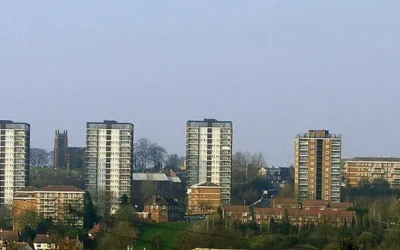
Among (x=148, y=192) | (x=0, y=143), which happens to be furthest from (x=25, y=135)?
(x=148, y=192)

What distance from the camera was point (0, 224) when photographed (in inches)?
1615

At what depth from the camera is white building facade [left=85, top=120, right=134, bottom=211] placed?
50.8 m

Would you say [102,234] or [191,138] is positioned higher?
[191,138]

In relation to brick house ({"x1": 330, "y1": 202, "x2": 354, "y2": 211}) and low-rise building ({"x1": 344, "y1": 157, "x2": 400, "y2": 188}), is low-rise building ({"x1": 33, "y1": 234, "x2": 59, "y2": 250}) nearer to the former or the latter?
brick house ({"x1": 330, "y1": 202, "x2": 354, "y2": 211})

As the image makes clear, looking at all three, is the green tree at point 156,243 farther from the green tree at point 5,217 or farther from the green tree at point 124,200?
the green tree at point 124,200

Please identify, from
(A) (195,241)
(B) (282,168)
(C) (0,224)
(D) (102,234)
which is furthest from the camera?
(B) (282,168)

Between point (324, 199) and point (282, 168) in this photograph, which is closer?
point (324, 199)

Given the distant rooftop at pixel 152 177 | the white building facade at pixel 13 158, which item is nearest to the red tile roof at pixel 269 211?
the distant rooftop at pixel 152 177

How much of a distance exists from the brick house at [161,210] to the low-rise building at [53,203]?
3.11 meters

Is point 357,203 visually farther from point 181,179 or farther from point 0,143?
point 0,143

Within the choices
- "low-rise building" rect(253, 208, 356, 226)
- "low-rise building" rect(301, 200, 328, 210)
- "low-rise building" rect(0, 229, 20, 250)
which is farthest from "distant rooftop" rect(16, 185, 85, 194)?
"low-rise building" rect(301, 200, 328, 210)

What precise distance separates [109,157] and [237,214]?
37.2ft

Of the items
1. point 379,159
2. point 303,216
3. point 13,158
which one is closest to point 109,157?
point 13,158

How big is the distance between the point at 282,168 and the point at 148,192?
19.7m
